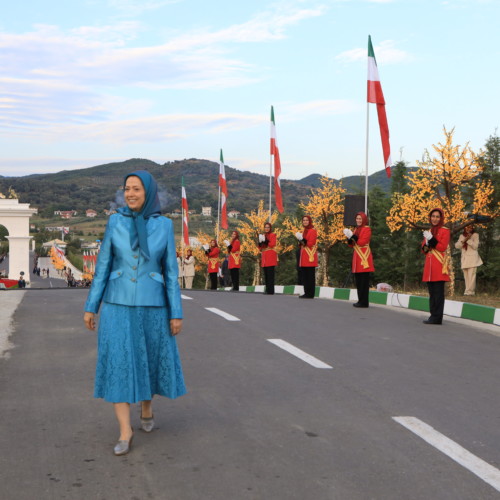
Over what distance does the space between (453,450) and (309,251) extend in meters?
12.3

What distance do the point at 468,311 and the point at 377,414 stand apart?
321 inches

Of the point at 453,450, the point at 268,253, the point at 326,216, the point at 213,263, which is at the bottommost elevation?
the point at 453,450

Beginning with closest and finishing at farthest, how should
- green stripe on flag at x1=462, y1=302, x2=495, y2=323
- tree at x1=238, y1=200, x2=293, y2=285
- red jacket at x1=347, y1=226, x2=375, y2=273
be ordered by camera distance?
green stripe on flag at x1=462, y1=302, x2=495, y2=323, red jacket at x1=347, y1=226, x2=375, y2=273, tree at x1=238, y1=200, x2=293, y2=285

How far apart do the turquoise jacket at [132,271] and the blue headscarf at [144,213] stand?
0.03m

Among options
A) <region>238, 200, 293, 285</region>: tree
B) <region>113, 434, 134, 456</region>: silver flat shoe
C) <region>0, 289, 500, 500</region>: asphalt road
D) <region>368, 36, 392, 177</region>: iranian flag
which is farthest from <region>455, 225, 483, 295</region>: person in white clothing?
<region>238, 200, 293, 285</region>: tree

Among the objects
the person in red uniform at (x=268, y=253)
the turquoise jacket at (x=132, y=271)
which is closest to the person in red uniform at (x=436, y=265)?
the person in red uniform at (x=268, y=253)

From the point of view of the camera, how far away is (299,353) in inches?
331

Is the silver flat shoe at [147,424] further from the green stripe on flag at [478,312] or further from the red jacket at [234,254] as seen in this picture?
the red jacket at [234,254]

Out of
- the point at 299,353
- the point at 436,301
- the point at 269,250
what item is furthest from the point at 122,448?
the point at 269,250

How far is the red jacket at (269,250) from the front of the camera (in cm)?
1894

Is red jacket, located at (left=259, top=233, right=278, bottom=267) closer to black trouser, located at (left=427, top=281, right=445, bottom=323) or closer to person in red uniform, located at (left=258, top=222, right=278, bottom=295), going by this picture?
person in red uniform, located at (left=258, top=222, right=278, bottom=295)

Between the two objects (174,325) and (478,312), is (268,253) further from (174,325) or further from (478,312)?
(174,325)

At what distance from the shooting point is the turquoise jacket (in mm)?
4871

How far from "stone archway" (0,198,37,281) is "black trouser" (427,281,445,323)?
67159 mm
